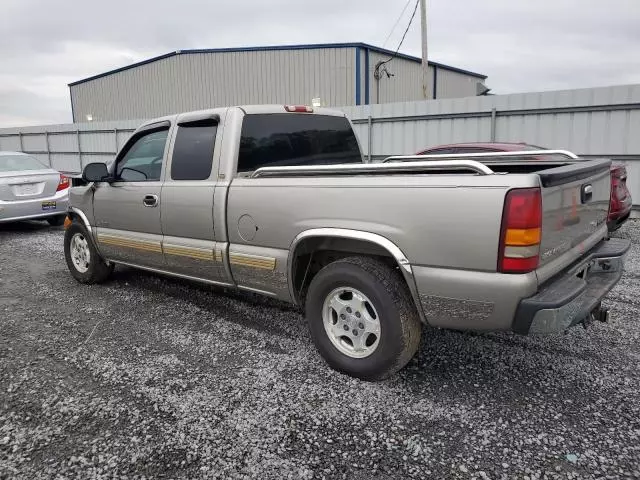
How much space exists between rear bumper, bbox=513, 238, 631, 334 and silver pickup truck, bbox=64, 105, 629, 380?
0.01 m

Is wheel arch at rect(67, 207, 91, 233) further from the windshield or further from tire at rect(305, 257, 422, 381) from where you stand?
the windshield

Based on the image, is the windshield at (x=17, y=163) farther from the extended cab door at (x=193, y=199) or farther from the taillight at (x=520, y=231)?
the taillight at (x=520, y=231)

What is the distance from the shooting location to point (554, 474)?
232 cm

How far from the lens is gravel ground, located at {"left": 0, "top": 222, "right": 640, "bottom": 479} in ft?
8.00

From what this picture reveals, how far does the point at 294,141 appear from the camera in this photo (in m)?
4.28

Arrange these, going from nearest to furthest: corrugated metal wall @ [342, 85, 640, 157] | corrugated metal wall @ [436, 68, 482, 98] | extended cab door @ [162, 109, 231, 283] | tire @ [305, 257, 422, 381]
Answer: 1. tire @ [305, 257, 422, 381]
2. extended cab door @ [162, 109, 231, 283]
3. corrugated metal wall @ [342, 85, 640, 157]
4. corrugated metal wall @ [436, 68, 482, 98]

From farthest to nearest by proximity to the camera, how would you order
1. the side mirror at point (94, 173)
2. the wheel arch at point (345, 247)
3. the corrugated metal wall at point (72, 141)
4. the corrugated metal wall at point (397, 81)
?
the corrugated metal wall at point (397, 81), the corrugated metal wall at point (72, 141), the side mirror at point (94, 173), the wheel arch at point (345, 247)

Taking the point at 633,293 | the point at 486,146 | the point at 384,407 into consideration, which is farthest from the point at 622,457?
the point at 486,146

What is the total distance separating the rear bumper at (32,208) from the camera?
8.83 m

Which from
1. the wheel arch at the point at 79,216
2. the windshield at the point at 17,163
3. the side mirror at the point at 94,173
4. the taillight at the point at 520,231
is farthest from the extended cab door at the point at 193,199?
the windshield at the point at 17,163

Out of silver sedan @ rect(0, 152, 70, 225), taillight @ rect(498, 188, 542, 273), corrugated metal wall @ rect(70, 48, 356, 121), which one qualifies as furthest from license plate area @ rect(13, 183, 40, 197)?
corrugated metal wall @ rect(70, 48, 356, 121)

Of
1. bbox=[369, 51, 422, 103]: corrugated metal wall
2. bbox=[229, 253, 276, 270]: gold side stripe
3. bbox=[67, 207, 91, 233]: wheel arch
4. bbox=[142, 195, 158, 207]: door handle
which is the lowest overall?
bbox=[229, 253, 276, 270]: gold side stripe

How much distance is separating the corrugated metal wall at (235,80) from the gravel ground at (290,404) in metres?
18.5

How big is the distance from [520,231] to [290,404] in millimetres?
1623
